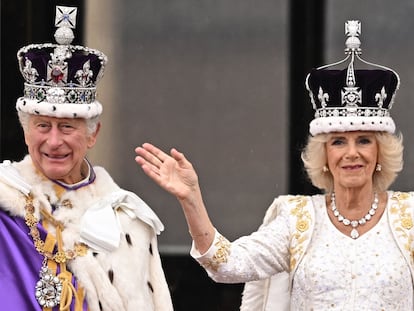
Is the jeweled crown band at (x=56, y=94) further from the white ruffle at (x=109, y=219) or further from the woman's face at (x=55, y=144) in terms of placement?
the white ruffle at (x=109, y=219)

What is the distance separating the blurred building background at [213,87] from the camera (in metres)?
8.22

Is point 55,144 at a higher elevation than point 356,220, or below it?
higher

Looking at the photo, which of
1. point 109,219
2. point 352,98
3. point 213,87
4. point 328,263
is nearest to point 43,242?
point 109,219

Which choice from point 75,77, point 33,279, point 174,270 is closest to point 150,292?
point 33,279

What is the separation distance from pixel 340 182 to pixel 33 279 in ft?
4.22

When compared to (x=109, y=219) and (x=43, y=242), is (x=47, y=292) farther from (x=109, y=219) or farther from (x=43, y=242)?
(x=109, y=219)

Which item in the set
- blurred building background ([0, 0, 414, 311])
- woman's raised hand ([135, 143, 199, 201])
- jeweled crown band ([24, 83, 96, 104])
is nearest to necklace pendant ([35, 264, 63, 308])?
woman's raised hand ([135, 143, 199, 201])

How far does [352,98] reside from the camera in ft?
20.7

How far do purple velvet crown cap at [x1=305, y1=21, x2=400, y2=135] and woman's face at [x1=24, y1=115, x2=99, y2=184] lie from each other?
38.3 inches

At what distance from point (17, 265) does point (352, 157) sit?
1.39 m

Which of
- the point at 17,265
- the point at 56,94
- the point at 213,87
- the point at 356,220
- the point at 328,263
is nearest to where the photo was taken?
the point at 17,265

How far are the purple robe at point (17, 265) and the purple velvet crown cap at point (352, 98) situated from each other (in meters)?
1.26

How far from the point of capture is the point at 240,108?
8.33 metres

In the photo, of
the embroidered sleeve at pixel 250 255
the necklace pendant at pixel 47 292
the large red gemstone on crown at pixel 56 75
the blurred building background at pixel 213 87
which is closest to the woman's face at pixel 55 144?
the large red gemstone on crown at pixel 56 75
